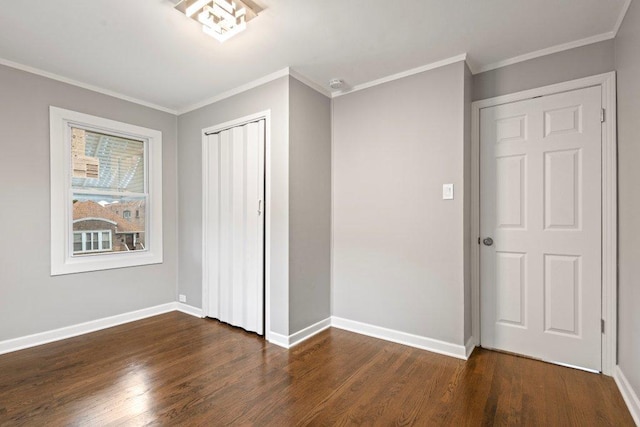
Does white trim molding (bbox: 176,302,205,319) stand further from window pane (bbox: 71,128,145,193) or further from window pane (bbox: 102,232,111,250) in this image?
window pane (bbox: 71,128,145,193)

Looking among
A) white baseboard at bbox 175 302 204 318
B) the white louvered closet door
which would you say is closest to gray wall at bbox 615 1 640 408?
the white louvered closet door

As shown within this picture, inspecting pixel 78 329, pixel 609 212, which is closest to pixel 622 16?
pixel 609 212

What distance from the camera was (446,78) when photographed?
2617mm

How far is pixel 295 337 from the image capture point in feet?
9.29

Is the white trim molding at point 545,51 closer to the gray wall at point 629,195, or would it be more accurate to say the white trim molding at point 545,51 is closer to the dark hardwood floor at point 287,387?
the gray wall at point 629,195

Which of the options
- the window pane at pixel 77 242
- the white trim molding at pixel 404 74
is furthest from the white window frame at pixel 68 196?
the white trim molding at pixel 404 74

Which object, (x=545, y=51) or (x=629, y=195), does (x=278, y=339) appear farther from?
(x=545, y=51)

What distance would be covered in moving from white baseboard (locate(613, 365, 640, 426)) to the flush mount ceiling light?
326 centimetres

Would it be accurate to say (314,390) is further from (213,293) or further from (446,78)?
(446,78)

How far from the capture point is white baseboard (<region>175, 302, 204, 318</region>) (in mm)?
3607

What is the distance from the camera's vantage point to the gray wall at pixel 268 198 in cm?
281

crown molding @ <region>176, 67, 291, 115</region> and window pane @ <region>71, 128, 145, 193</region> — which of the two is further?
window pane @ <region>71, 128, 145, 193</region>

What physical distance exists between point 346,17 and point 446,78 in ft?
3.46

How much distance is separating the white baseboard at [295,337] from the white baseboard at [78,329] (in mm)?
1671
